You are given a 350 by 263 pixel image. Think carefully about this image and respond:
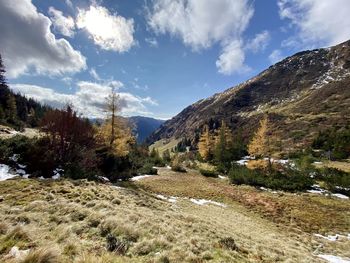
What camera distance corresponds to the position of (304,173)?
41.4 metres

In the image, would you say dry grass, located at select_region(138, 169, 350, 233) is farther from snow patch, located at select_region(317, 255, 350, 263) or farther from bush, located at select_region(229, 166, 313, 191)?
snow patch, located at select_region(317, 255, 350, 263)

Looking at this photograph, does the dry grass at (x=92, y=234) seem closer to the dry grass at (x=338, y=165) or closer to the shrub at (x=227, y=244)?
the shrub at (x=227, y=244)

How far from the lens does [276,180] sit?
38.1 metres

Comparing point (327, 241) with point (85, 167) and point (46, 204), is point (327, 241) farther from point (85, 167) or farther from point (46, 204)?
point (85, 167)

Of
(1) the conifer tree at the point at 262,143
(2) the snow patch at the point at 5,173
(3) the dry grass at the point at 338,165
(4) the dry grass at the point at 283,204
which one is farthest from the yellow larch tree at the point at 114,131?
(3) the dry grass at the point at 338,165

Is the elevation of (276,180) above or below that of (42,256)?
below

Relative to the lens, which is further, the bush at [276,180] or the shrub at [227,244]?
the bush at [276,180]

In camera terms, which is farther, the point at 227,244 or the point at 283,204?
the point at 283,204

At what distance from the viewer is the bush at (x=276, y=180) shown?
36.4m

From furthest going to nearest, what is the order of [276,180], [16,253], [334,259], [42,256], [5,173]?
[276,180] < [5,173] < [334,259] < [16,253] < [42,256]

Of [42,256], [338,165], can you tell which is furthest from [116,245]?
[338,165]

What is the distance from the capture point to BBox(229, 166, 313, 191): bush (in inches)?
1432

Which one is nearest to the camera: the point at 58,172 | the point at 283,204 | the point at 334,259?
the point at 334,259

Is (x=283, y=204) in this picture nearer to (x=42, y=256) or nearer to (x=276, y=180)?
(x=276, y=180)
